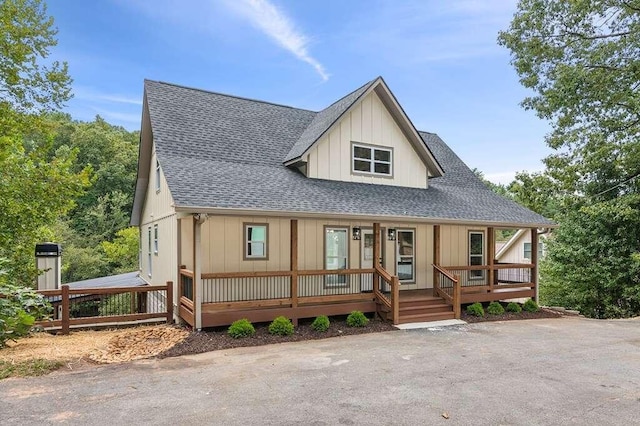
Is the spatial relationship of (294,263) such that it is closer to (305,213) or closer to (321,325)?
(305,213)

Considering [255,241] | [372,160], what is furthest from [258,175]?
[372,160]

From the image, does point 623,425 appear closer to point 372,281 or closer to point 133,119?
point 372,281

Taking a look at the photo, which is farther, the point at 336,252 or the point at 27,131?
the point at 27,131

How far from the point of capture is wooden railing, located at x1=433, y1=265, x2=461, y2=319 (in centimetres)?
1145

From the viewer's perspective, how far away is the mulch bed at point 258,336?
8039 mm

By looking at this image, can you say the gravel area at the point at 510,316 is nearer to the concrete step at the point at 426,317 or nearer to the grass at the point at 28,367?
the concrete step at the point at 426,317

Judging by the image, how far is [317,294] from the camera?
11.1m

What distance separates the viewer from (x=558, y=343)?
29.3 ft

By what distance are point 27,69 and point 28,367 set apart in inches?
385

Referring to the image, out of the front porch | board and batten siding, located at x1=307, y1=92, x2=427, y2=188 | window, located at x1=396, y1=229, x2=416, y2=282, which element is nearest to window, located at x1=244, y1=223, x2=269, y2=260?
the front porch

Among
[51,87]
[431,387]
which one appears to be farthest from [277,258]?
[51,87]

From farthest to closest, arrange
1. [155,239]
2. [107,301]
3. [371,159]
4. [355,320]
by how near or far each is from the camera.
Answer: [107,301], [155,239], [371,159], [355,320]

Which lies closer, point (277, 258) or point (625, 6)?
point (277, 258)

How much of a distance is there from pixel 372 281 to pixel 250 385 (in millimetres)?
6524
